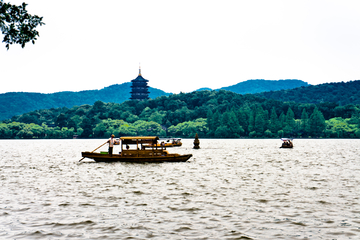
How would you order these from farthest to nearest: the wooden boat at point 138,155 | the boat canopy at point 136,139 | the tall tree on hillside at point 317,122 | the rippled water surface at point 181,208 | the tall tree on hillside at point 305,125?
the tall tree on hillside at point 305,125
the tall tree on hillside at point 317,122
the wooden boat at point 138,155
the boat canopy at point 136,139
the rippled water surface at point 181,208

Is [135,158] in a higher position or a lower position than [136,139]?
lower

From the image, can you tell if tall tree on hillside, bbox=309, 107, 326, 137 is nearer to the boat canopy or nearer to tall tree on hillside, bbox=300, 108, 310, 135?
tall tree on hillside, bbox=300, 108, 310, 135

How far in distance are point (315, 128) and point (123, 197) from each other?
14395cm

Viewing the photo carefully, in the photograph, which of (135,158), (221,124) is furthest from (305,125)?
(135,158)

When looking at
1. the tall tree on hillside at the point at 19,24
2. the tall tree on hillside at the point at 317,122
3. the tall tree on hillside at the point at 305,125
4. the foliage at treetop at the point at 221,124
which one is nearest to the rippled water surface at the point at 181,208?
the tall tree on hillside at the point at 19,24

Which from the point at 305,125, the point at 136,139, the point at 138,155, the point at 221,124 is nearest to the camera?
the point at 136,139

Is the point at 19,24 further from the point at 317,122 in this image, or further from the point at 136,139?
the point at 317,122

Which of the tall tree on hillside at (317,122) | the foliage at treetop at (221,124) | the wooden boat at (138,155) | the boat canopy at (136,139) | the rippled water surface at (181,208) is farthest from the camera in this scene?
the foliage at treetop at (221,124)

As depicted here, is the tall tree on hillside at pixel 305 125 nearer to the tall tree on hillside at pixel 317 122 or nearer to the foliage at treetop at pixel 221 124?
the foliage at treetop at pixel 221 124

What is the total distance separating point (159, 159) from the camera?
42969mm

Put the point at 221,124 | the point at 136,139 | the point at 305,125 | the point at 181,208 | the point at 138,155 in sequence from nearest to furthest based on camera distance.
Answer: the point at 181,208, the point at 136,139, the point at 138,155, the point at 305,125, the point at 221,124

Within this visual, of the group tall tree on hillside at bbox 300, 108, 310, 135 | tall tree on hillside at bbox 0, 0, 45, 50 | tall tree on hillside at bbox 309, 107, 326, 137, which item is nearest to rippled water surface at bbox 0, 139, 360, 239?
tall tree on hillside at bbox 0, 0, 45, 50

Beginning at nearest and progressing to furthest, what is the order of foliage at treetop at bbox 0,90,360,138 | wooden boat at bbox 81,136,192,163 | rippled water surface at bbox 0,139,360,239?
rippled water surface at bbox 0,139,360,239 < wooden boat at bbox 81,136,192,163 < foliage at treetop at bbox 0,90,360,138

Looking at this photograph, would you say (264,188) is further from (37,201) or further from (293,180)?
(37,201)
